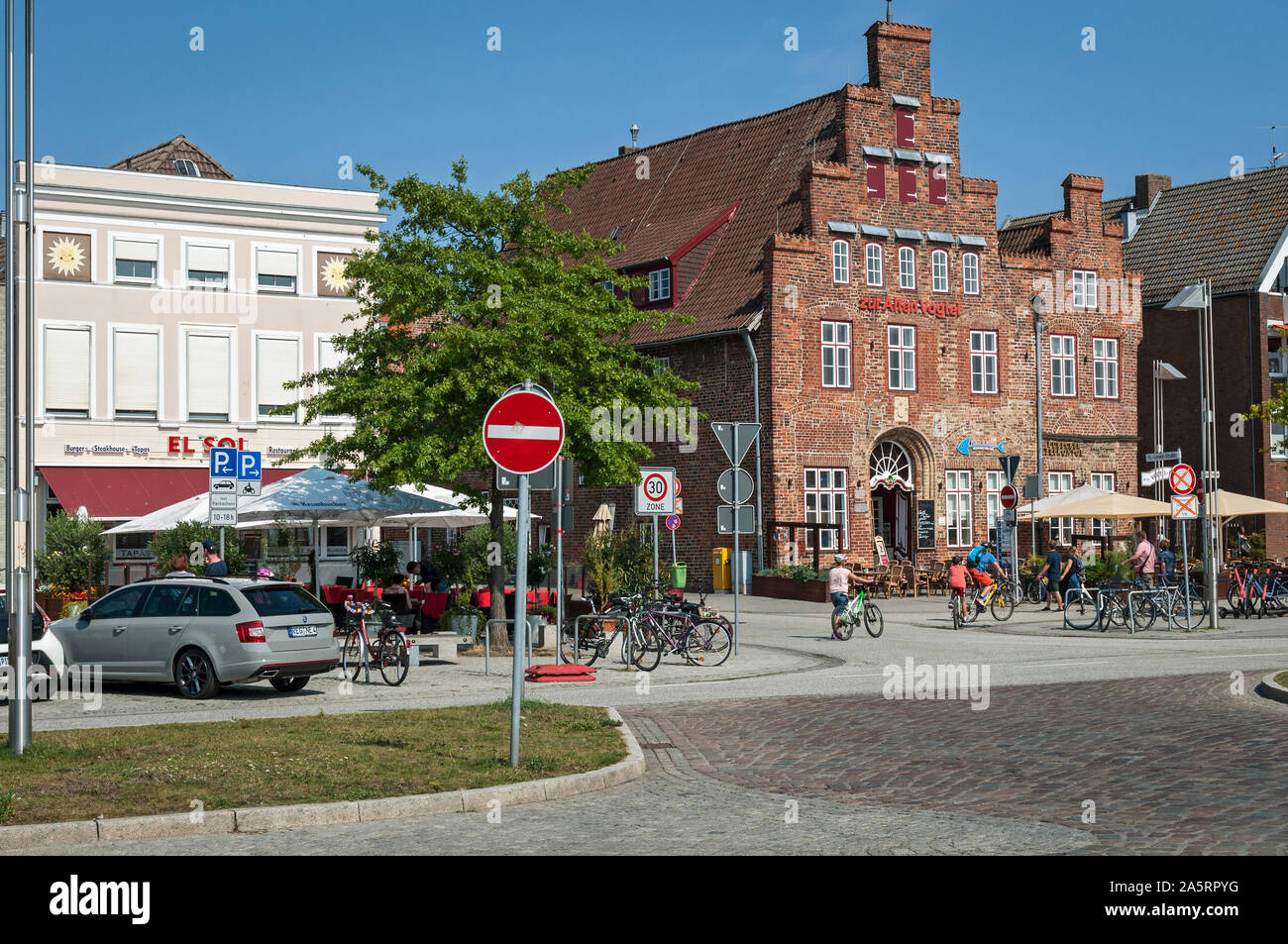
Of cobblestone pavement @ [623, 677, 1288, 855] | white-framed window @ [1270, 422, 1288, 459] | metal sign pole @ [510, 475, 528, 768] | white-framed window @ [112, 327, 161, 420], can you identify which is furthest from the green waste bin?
metal sign pole @ [510, 475, 528, 768]

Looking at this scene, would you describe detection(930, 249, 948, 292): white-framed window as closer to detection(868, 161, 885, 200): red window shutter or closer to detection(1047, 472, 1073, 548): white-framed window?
detection(868, 161, 885, 200): red window shutter

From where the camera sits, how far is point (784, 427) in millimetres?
42406

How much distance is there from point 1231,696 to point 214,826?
470 inches

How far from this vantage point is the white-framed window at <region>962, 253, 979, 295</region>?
152ft

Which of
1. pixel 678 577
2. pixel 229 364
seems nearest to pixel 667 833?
pixel 678 577

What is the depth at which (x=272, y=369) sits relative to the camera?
42.1 metres

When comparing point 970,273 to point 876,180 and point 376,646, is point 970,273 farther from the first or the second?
point 376,646

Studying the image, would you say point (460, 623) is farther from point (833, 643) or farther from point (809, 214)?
point (809, 214)

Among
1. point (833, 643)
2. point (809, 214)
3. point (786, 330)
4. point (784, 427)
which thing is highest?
point (809, 214)

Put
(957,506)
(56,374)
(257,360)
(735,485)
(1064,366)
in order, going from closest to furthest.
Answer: (735,485), (56,374), (257,360), (957,506), (1064,366)

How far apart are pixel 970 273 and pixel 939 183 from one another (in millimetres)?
2997

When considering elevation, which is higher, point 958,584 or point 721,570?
point 958,584
